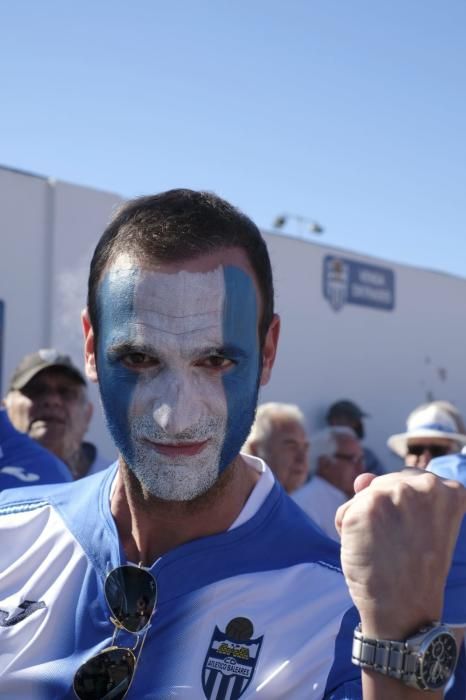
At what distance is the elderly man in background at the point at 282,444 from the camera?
5336mm

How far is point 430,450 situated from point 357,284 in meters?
3.85

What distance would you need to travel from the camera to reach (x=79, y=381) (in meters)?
5.00

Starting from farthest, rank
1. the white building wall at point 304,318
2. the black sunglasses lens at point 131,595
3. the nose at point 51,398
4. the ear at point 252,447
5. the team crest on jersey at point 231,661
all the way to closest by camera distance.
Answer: the white building wall at point 304,318, the ear at point 252,447, the nose at point 51,398, the black sunglasses lens at point 131,595, the team crest on jersey at point 231,661

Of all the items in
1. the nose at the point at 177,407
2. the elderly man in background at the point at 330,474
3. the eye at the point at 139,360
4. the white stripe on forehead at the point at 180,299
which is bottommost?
the elderly man in background at the point at 330,474

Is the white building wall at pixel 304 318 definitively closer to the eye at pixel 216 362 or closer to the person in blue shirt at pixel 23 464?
the person in blue shirt at pixel 23 464

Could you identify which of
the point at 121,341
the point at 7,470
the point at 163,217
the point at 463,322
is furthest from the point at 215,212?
the point at 463,322

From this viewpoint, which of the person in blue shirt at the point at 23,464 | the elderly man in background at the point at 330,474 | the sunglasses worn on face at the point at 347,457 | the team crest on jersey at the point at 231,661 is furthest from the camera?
the sunglasses worn on face at the point at 347,457

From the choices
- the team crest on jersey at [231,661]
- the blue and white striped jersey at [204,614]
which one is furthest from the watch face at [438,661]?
the team crest on jersey at [231,661]

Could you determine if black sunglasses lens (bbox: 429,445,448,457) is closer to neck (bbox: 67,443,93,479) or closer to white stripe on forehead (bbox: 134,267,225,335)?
neck (bbox: 67,443,93,479)

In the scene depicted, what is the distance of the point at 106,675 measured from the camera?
171 cm

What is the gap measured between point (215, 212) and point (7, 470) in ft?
5.74

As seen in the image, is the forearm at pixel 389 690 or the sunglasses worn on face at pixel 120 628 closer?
the forearm at pixel 389 690

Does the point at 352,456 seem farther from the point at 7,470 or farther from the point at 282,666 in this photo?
the point at 282,666

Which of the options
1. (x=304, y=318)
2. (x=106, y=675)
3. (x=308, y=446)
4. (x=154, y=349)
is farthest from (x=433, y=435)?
(x=106, y=675)
